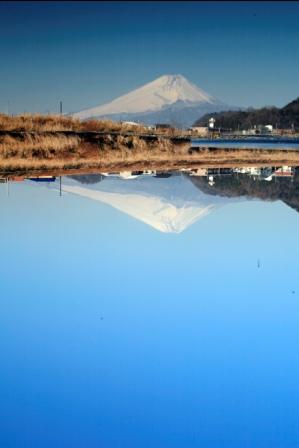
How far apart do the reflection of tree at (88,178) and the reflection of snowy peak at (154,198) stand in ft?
1.10

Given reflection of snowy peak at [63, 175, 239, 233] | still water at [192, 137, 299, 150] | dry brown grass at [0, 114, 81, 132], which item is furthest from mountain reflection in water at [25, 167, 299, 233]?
still water at [192, 137, 299, 150]

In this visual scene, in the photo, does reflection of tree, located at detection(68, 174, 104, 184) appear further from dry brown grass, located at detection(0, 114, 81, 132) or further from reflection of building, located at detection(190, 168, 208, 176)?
dry brown grass, located at detection(0, 114, 81, 132)

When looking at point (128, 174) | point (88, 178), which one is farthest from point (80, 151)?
point (88, 178)

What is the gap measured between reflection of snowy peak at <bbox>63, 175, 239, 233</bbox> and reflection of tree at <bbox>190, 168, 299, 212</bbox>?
0.72 m

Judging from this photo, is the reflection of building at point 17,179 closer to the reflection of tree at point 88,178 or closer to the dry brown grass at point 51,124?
the reflection of tree at point 88,178

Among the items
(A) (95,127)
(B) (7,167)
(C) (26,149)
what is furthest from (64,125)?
(B) (7,167)

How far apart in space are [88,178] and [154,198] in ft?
12.6

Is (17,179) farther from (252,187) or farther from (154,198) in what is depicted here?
(252,187)

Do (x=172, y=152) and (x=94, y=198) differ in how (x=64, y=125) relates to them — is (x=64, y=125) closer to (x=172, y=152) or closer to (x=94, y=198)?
(x=172, y=152)

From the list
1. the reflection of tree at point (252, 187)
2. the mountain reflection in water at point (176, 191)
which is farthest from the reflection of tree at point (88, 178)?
the reflection of tree at point (252, 187)

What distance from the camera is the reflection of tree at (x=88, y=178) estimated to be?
92.4ft

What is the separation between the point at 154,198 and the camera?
26.3 meters

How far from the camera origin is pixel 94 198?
2388cm

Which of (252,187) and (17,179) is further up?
(17,179)
